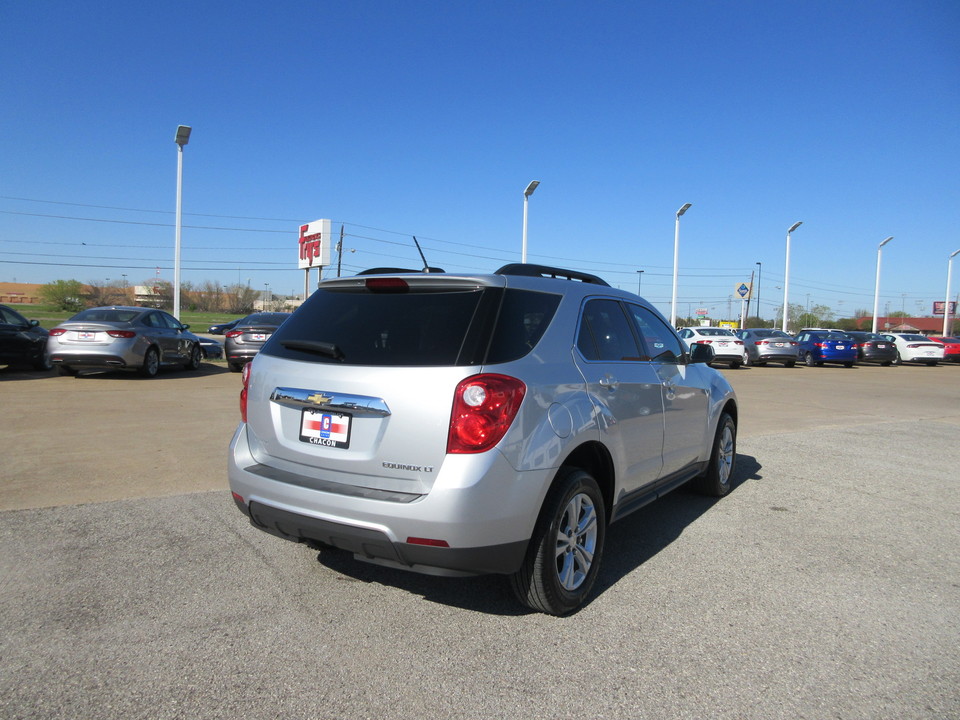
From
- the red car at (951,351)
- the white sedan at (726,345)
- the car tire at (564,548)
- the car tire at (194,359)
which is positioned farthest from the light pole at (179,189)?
the red car at (951,351)

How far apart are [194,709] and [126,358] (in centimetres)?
1263

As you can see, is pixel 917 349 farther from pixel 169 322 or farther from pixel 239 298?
pixel 239 298

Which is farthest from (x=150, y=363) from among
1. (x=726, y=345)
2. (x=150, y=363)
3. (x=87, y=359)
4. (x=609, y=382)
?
(x=726, y=345)

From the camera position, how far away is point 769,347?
26.4 meters

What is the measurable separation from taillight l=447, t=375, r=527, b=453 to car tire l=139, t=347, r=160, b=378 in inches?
513

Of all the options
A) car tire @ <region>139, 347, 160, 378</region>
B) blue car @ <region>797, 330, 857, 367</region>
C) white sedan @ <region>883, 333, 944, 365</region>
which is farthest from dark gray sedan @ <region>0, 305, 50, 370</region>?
white sedan @ <region>883, 333, 944, 365</region>

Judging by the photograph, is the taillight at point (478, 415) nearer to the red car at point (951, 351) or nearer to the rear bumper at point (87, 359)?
the rear bumper at point (87, 359)

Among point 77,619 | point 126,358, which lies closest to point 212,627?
point 77,619

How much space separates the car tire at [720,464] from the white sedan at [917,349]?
30403 mm

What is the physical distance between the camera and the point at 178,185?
2662 centimetres

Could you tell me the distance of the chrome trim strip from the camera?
314 cm

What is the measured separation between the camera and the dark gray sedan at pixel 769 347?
26312 millimetres

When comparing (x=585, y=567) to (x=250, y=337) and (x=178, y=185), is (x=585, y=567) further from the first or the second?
(x=178, y=185)

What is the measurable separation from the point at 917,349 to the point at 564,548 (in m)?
35.1
